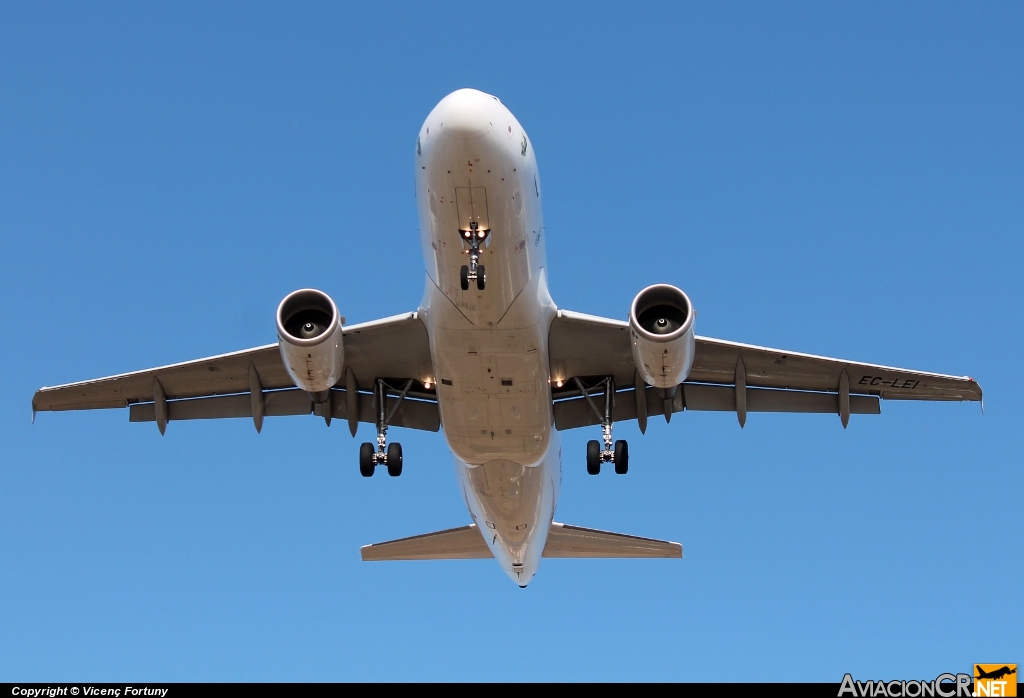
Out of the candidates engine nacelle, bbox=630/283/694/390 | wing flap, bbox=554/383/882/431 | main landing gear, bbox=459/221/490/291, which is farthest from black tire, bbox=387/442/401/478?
engine nacelle, bbox=630/283/694/390

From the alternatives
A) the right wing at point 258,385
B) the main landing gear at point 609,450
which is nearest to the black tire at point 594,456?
the main landing gear at point 609,450

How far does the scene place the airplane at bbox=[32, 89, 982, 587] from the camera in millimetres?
19234

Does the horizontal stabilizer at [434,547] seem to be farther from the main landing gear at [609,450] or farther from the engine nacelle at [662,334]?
the engine nacelle at [662,334]

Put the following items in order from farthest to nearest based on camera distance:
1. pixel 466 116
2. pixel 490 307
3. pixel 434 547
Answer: pixel 434 547 → pixel 490 307 → pixel 466 116

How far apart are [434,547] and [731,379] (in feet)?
24.5

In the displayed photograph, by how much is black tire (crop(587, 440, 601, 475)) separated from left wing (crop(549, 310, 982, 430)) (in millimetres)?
1153

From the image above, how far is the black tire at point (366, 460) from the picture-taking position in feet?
77.4

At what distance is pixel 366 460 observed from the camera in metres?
23.6

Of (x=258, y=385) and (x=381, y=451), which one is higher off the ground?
(x=258, y=385)

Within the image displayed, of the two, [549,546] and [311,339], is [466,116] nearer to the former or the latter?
[311,339]

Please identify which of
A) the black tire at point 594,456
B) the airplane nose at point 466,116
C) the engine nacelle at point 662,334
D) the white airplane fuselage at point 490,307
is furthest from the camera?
the black tire at point 594,456

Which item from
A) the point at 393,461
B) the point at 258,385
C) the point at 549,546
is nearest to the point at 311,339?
the point at 393,461

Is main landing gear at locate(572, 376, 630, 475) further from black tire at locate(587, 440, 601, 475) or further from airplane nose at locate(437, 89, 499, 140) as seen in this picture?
airplane nose at locate(437, 89, 499, 140)

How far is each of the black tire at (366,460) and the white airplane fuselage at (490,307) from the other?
158 centimetres
